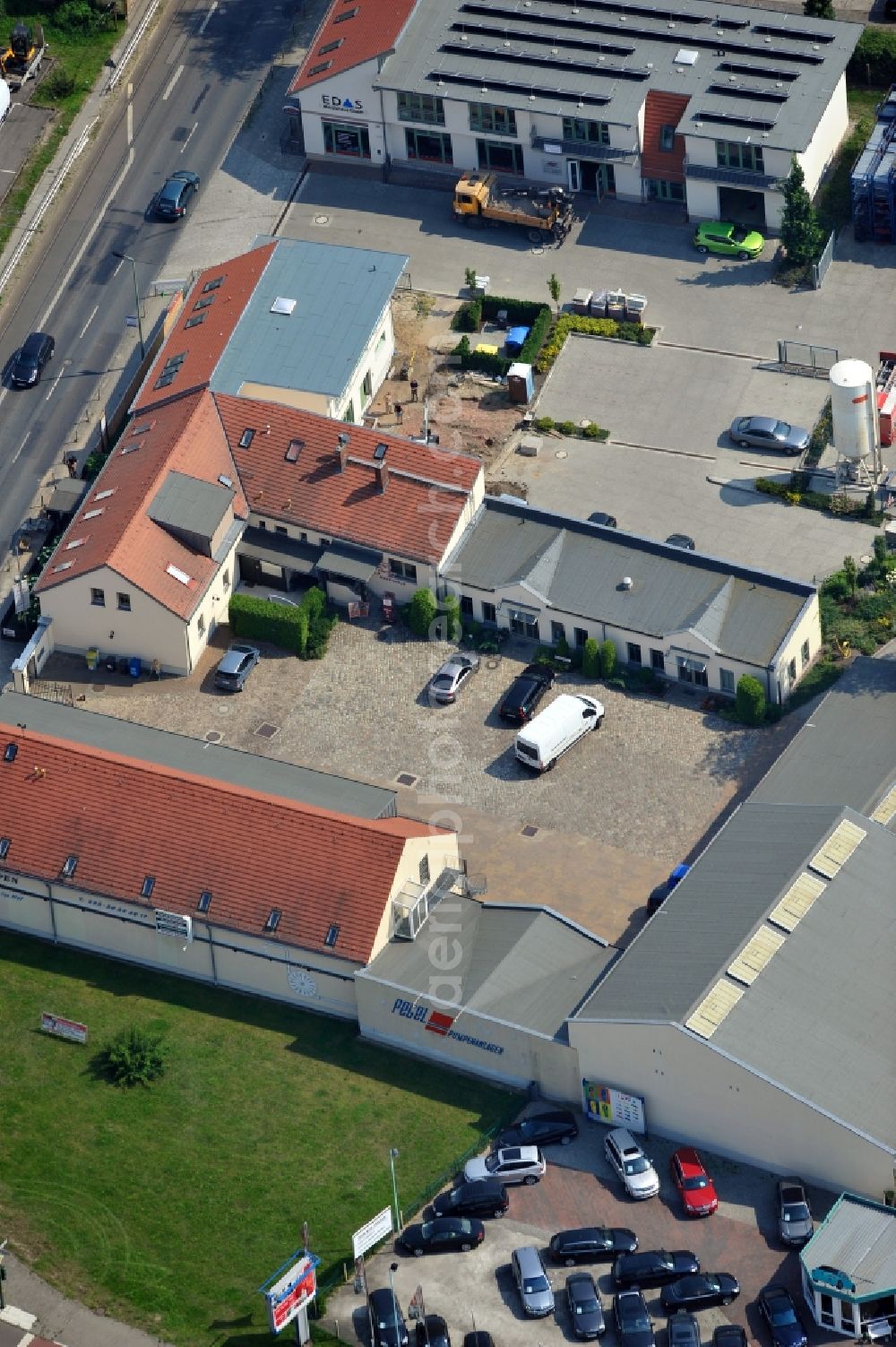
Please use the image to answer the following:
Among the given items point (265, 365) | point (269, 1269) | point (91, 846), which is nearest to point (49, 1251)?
point (269, 1269)

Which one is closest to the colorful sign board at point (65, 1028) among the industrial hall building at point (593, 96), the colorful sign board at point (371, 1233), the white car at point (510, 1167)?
the colorful sign board at point (371, 1233)

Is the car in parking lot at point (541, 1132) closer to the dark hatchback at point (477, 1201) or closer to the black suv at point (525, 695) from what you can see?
the dark hatchback at point (477, 1201)

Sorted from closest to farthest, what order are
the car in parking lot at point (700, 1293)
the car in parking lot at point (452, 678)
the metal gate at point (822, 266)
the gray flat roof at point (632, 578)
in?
the car in parking lot at point (700, 1293) → the gray flat roof at point (632, 578) → the car in parking lot at point (452, 678) → the metal gate at point (822, 266)

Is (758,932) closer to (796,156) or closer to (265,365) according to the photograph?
(265,365)

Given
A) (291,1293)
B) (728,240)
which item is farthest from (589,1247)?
(728,240)

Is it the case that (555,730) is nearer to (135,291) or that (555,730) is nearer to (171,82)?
(135,291)

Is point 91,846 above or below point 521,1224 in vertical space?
above
